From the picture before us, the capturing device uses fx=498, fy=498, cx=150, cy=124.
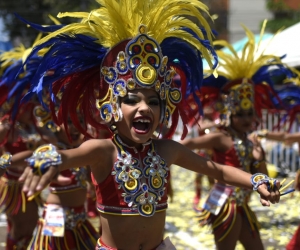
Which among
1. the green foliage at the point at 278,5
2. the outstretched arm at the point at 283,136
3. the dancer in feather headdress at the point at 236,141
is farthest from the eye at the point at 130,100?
the green foliage at the point at 278,5

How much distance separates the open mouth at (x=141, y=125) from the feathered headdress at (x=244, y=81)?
194cm

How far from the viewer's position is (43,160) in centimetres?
225

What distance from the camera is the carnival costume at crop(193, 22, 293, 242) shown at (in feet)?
14.8

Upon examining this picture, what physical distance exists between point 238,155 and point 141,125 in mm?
1893

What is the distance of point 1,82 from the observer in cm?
486

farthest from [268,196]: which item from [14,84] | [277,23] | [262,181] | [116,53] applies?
[277,23]

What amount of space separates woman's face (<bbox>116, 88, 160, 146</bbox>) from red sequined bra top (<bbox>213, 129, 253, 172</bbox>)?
1.77m

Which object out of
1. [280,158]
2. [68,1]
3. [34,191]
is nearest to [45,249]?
[34,191]

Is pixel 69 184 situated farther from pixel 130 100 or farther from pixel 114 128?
pixel 130 100

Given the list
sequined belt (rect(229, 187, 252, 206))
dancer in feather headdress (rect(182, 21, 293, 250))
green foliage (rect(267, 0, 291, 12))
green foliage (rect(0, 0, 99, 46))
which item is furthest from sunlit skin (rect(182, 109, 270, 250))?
green foliage (rect(267, 0, 291, 12))

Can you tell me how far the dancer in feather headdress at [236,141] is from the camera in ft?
14.6

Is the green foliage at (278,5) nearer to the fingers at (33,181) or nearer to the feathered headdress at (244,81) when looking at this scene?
the feathered headdress at (244,81)

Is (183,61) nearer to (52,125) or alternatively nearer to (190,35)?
(190,35)

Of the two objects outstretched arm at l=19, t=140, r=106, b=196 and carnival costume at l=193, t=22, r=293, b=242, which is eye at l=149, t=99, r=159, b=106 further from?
carnival costume at l=193, t=22, r=293, b=242
